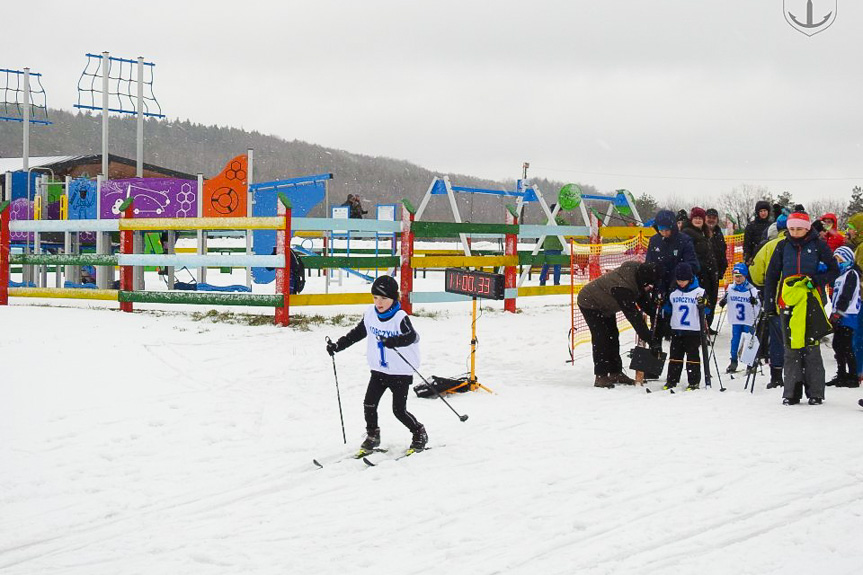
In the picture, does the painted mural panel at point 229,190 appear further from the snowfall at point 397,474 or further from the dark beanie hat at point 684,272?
the dark beanie hat at point 684,272

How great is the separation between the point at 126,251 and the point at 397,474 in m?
8.65

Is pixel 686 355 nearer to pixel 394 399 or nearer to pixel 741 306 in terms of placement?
pixel 741 306

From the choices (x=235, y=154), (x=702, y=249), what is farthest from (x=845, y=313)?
(x=235, y=154)

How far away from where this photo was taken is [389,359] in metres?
6.09

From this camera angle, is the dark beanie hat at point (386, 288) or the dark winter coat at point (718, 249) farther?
the dark winter coat at point (718, 249)

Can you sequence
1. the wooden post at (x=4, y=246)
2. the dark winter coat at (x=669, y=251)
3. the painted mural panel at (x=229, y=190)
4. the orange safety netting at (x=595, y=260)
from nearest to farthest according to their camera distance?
the dark winter coat at (x=669, y=251) → the orange safety netting at (x=595, y=260) → the wooden post at (x=4, y=246) → the painted mural panel at (x=229, y=190)

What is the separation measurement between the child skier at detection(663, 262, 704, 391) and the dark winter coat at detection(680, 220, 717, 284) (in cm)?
227

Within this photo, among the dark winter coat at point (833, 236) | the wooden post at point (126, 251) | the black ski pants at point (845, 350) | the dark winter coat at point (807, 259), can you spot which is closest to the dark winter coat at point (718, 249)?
the dark winter coat at point (833, 236)

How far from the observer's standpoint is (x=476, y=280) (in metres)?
8.50

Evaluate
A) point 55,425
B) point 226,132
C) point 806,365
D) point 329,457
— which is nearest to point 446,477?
point 329,457

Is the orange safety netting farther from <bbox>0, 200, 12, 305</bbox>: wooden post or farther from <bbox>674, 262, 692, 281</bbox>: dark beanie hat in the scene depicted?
<bbox>0, 200, 12, 305</bbox>: wooden post

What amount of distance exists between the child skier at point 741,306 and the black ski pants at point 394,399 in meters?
5.34

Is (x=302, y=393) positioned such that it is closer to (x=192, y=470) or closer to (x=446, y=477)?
(x=192, y=470)

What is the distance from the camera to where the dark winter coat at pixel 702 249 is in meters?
10.8
